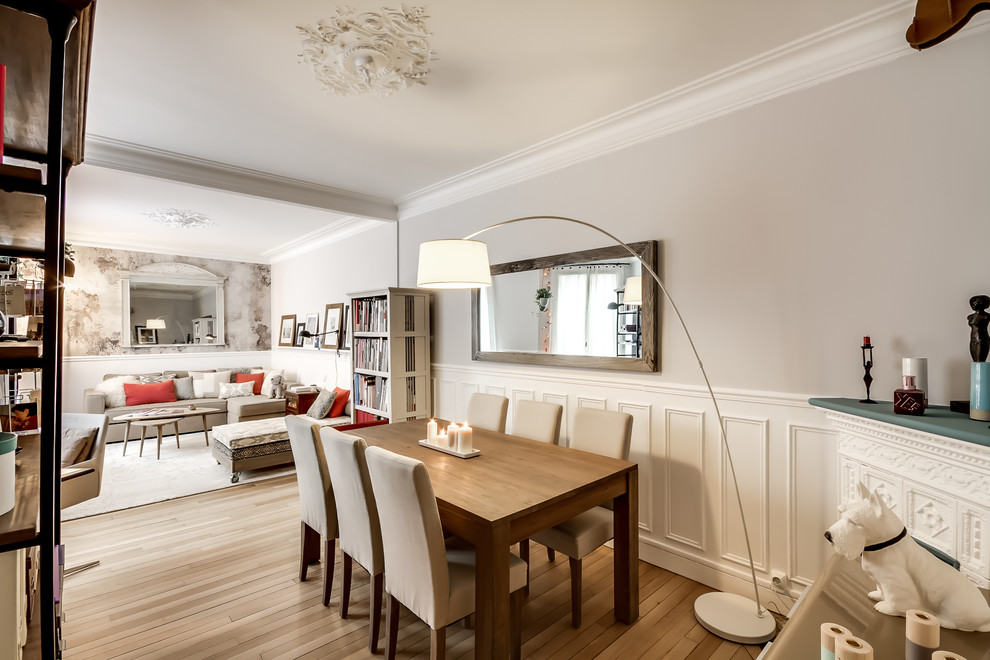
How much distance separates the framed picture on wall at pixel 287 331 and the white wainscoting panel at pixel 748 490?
6.25m

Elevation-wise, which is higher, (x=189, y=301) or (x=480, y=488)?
(x=189, y=301)

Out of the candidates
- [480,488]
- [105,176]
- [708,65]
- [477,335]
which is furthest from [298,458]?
[105,176]

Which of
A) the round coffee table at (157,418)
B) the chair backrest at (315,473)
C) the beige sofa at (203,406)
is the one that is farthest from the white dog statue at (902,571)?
the beige sofa at (203,406)

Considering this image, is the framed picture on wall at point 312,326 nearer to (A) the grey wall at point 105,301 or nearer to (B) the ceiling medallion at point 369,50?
(A) the grey wall at point 105,301

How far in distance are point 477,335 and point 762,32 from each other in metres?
2.73

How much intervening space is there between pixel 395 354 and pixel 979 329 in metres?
3.75

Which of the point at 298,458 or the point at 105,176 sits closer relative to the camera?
the point at 298,458

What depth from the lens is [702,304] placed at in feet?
8.79

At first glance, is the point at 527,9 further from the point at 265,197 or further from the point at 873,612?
the point at 265,197

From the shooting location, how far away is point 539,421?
→ 10.0 feet

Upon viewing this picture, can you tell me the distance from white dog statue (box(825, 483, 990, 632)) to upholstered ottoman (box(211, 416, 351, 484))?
4070 mm

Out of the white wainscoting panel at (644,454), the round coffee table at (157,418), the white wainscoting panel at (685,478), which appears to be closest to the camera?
the white wainscoting panel at (685,478)

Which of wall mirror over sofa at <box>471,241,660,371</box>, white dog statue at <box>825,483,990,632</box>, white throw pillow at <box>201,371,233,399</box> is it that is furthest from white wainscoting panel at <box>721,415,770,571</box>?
white throw pillow at <box>201,371,233,399</box>

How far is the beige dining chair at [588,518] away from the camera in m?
2.27
